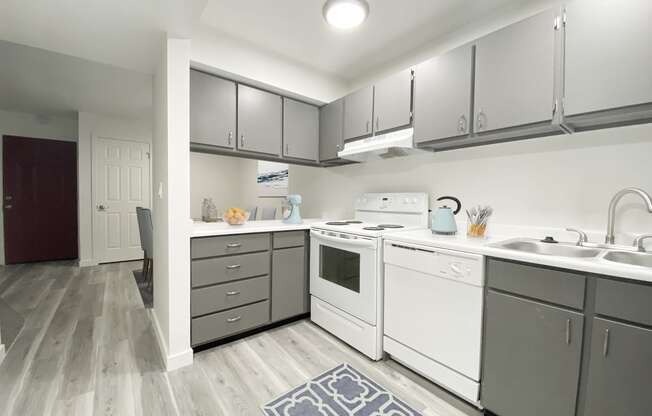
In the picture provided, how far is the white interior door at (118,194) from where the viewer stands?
4.29 m

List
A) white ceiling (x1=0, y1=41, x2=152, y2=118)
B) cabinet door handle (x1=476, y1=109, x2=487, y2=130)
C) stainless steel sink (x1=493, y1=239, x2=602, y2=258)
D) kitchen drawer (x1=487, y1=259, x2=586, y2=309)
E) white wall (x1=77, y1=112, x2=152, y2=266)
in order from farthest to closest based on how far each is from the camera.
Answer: white wall (x1=77, y1=112, x2=152, y2=266)
white ceiling (x1=0, y1=41, x2=152, y2=118)
cabinet door handle (x1=476, y1=109, x2=487, y2=130)
stainless steel sink (x1=493, y1=239, x2=602, y2=258)
kitchen drawer (x1=487, y1=259, x2=586, y2=309)

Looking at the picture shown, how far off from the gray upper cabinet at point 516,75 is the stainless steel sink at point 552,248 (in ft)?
2.22

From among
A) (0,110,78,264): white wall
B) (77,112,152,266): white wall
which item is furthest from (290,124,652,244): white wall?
(0,110,78,264): white wall

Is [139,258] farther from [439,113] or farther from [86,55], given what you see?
[439,113]

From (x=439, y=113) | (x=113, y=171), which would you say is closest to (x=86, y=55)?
(x=439, y=113)

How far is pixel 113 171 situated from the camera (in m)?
4.39

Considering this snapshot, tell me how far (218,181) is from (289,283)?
3334mm

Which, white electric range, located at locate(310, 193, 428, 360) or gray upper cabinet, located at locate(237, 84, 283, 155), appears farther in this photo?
gray upper cabinet, located at locate(237, 84, 283, 155)

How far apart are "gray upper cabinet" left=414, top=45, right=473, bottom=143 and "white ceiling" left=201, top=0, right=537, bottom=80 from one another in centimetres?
39

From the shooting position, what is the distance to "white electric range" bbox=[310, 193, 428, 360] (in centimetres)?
184

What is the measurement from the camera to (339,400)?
1482 millimetres

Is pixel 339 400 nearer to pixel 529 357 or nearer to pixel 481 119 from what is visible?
pixel 529 357

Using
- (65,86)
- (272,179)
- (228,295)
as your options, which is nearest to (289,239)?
(228,295)

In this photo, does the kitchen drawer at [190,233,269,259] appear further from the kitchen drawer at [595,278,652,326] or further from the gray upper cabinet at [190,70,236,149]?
the kitchen drawer at [595,278,652,326]
